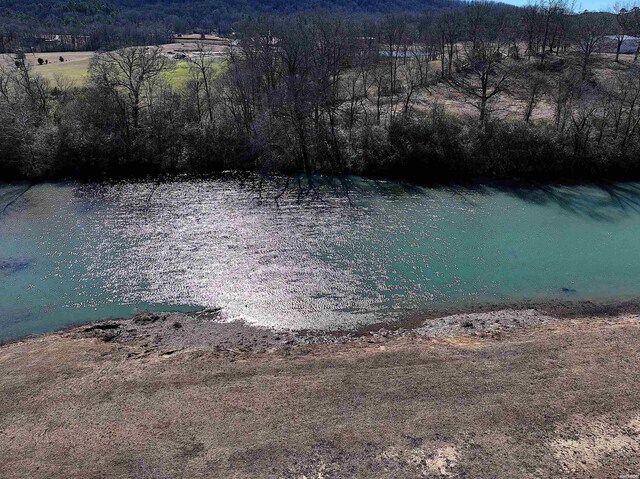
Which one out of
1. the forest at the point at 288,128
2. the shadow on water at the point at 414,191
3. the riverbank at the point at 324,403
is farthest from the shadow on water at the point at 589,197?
the riverbank at the point at 324,403

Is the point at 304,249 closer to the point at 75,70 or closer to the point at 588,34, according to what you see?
the point at 75,70

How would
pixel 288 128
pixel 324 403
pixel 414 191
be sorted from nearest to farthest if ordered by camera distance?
pixel 324 403
pixel 414 191
pixel 288 128

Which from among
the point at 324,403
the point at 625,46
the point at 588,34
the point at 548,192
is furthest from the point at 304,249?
the point at 625,46

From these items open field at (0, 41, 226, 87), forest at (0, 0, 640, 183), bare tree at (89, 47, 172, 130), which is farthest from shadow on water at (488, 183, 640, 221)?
open field at (0, 41, 226, 87)

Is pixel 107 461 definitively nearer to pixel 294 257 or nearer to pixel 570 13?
pixel 294 257

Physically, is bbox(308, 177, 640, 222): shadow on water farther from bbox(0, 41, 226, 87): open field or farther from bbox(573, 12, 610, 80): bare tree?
bbox(0, 41, 226, 87): open field

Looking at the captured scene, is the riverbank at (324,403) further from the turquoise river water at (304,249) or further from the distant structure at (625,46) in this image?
the distant structure at (625,46)

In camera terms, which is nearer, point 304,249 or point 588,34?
point 304,249
